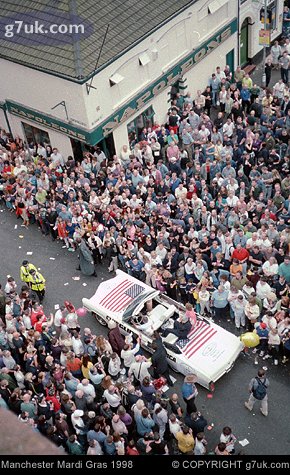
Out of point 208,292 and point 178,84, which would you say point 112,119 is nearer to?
point 178,84

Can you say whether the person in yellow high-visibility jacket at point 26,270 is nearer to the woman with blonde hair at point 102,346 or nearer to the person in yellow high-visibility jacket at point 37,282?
the person in yellow high-visibility jacket at point 37,282

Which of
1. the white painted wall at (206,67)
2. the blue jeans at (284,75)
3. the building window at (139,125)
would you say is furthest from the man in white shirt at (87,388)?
the blue jeans at (284,75)

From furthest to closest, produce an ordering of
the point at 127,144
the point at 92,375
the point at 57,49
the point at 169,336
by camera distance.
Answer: the point at 127,144 → the point at 57,49 → the point at 169,336 → the point at 92,375

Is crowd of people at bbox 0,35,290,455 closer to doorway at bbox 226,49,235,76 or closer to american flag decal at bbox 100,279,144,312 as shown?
american flag decal at bbox 100,279,144,312

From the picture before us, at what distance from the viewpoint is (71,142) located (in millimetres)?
23219

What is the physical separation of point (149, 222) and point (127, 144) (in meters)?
5.81

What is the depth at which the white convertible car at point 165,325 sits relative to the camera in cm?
1534

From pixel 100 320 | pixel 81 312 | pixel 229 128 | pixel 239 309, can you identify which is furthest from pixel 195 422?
pixel 229 128

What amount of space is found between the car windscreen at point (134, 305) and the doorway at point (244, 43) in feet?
52.7

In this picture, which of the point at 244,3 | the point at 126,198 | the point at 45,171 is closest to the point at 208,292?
the point at 126,198

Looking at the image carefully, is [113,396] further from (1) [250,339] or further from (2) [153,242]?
(2) [153,242]

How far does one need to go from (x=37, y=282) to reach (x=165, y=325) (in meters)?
4.35

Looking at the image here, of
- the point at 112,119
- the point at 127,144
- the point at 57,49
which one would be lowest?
the point at 127,144

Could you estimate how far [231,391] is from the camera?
607 inches
